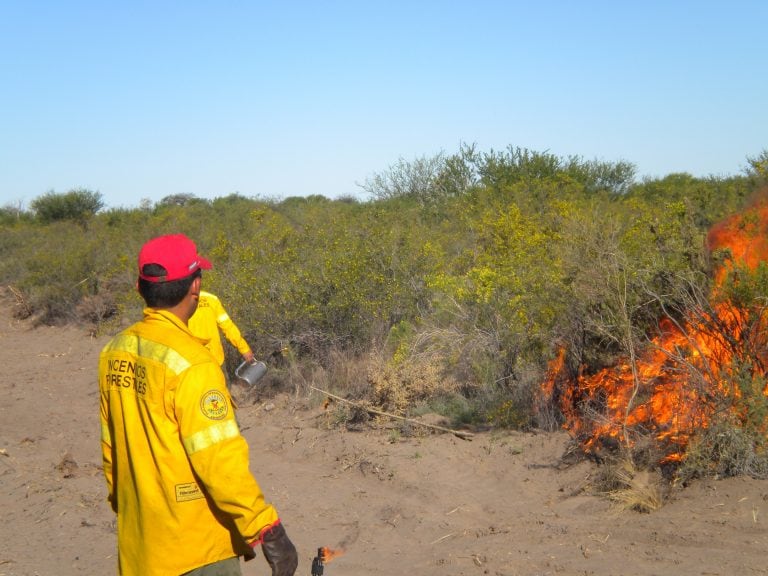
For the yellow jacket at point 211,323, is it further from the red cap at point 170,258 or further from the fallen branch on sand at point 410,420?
the red cap at point 170,258

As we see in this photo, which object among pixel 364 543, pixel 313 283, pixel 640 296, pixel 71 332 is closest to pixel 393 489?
pixel 364 543

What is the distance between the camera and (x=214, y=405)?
8.86 ft

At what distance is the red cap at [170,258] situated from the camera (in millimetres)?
2877

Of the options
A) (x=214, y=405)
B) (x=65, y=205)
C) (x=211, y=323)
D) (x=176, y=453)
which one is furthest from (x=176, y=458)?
(x=65, y=205)

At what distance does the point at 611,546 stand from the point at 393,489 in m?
2.66

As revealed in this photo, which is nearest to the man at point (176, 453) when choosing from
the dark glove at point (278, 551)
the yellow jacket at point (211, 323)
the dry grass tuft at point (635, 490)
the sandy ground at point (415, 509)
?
the dark glove at point (278, 551)

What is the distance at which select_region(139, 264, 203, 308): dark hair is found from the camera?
9.48ft

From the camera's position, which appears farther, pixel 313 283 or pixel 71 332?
pixel 71 332

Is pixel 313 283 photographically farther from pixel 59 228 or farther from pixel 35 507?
pixel 59 228

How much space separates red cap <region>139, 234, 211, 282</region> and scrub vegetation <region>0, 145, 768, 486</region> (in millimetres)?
4550

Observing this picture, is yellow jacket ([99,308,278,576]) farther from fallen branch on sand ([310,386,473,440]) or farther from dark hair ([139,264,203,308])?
fallen branch on sand ([310,386,473,440])

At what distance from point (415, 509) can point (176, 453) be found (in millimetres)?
4500

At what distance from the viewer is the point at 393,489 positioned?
24.8 ft

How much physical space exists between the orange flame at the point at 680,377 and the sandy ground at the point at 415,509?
437mm
